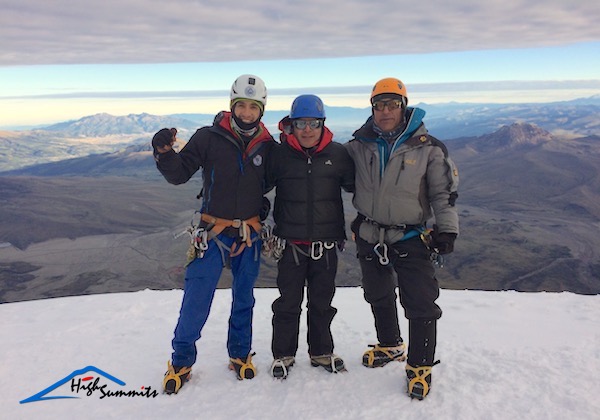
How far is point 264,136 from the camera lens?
5.04 m

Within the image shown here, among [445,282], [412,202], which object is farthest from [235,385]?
[445,282]

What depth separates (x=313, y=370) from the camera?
5.31 m

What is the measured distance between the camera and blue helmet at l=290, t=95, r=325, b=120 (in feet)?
15.8

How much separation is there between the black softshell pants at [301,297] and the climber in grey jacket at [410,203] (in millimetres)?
655

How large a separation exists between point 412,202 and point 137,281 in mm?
78169

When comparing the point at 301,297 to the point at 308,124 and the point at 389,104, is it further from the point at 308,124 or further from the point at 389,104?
the point at 389,104

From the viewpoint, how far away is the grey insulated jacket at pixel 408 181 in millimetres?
4633

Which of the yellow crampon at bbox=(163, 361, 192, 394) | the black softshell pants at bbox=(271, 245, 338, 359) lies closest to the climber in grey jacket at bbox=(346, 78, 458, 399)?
the black softshell pants at bbox=(271, 245, 338, 359)

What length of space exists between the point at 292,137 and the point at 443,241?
6.75 feet

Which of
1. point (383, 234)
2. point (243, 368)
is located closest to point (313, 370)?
point (243, 368)

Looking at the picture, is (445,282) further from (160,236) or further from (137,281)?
(160,236)

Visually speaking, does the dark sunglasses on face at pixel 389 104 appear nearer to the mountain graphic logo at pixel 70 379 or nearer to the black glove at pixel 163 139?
the black glove at pixel 163 139

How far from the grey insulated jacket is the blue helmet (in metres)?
0.52

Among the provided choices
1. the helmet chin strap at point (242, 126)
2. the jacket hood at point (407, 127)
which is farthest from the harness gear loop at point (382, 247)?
the helmet chin strap at point (242, 126)
